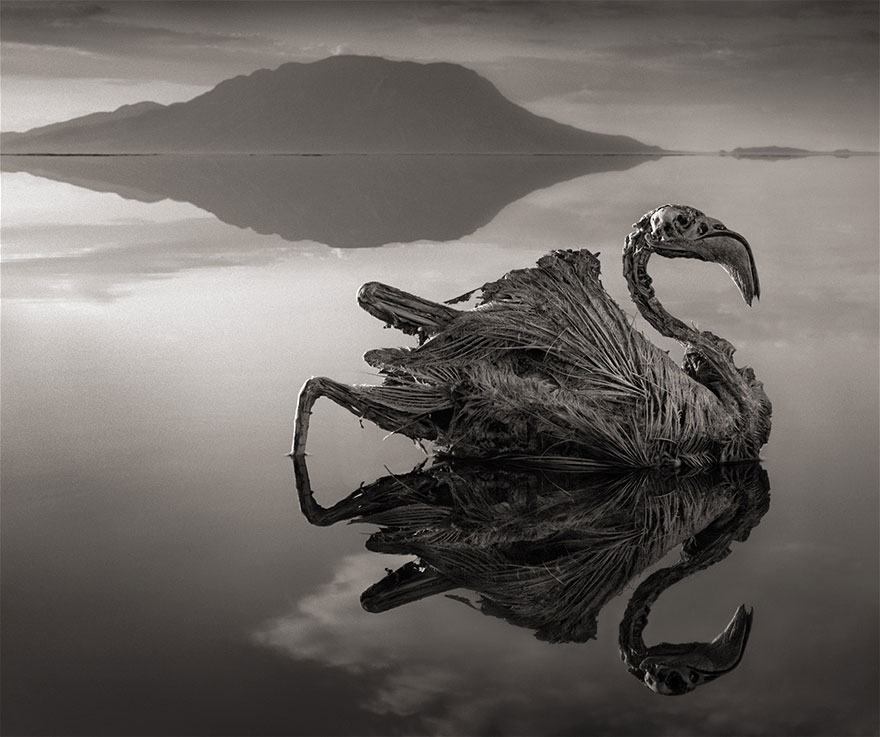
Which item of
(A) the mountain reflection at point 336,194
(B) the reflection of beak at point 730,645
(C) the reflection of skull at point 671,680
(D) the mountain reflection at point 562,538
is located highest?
(A) the mountain reflection at point 336,194

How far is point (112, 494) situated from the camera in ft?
22.2

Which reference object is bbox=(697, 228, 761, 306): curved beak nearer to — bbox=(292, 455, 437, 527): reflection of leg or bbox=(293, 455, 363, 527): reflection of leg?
bbox=(292, 455, 437, 527): reflection of leg

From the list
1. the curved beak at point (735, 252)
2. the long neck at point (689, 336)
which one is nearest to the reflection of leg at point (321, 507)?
the long neck at point (689, 336)

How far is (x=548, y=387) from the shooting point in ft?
23.9

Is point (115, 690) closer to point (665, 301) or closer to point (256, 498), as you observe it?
point (256, 498)

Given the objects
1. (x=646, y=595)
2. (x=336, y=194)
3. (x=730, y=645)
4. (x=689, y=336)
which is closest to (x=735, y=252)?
(x=689, y=336)

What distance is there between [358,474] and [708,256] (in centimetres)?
256

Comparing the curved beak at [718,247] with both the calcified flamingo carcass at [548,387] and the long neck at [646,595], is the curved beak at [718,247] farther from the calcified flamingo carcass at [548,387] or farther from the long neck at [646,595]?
the long neck at [646,595]

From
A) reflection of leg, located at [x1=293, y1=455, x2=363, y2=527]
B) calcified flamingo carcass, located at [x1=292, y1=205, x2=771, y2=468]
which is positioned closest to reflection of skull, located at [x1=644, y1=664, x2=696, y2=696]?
reflection of leg, located at [x1=293, y1=455, x2=363, y2=527]

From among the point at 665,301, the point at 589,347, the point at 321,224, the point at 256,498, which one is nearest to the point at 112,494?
the point at 256,498

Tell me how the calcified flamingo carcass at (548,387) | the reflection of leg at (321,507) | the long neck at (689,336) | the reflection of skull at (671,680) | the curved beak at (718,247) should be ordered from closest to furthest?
the reflection of skull at (671,680) < the reflection of leg at (321,507) < the calcified flamingo carcass at (548,387) < the long neck at (689,336) < the curved beak at (718,247)

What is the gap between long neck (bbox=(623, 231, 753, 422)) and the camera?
24.7 feet

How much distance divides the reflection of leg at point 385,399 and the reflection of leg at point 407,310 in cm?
40

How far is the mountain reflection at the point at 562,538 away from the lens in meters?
5.06
